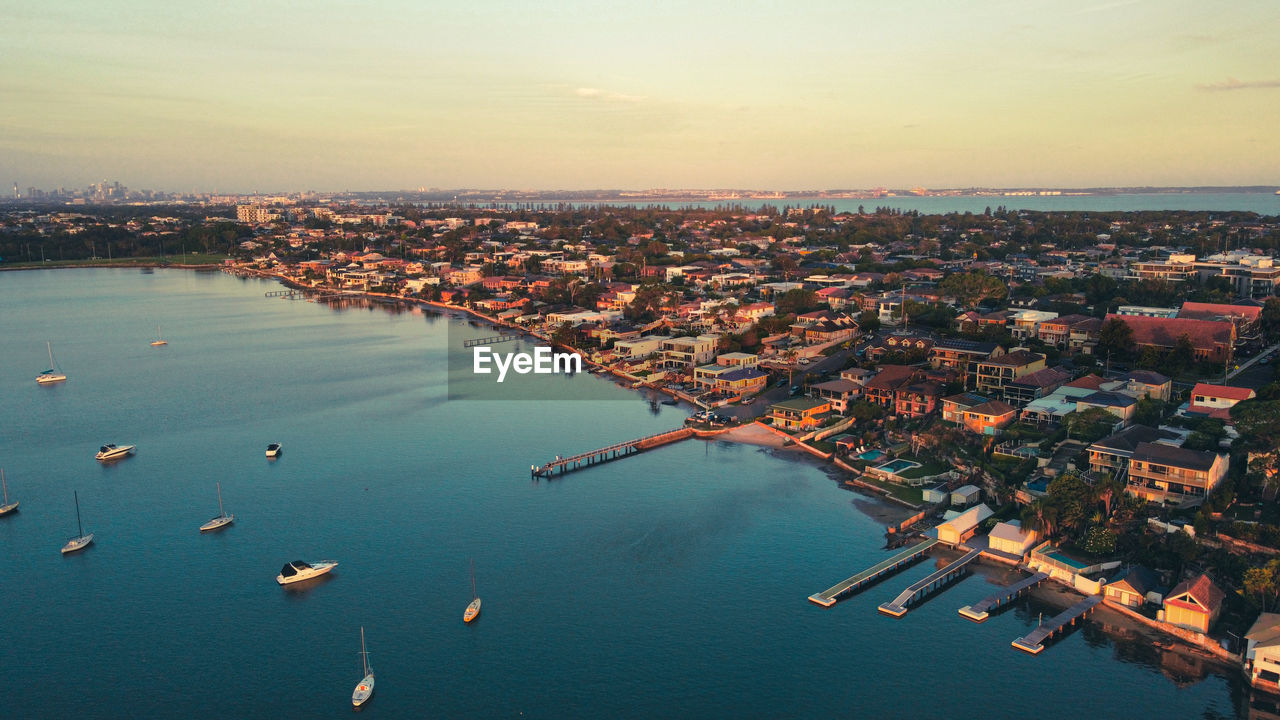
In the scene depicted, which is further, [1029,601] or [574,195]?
[574,195]

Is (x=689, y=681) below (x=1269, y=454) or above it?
below

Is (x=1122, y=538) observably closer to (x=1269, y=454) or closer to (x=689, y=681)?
(x=1269, y=454)

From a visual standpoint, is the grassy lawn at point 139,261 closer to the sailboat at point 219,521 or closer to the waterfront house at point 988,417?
the sailboat at point 219,521

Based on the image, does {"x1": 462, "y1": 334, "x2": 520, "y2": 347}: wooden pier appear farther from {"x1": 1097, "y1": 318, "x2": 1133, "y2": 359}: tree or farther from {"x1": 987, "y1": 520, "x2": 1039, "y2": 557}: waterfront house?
{"x1": 987, "y1": 520, "x2": 1039, "y2": 557}: waterfront house

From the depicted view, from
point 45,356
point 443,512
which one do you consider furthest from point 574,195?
point 443,512

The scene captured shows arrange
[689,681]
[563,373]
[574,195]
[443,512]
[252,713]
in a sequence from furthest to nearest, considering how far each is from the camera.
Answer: [574,195] < [563,373] < [443,512] < [689,681] < [252,713]

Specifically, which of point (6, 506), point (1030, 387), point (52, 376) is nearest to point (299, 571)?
point (6, 506)

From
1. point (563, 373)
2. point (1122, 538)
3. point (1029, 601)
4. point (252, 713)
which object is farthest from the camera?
point (563, 373)
